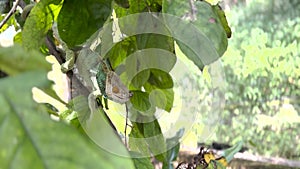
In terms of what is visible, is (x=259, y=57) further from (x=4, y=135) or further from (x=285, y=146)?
(x=4, y=135)

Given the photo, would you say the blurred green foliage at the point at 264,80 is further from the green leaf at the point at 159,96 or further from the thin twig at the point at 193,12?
the thin twig at the point at 193,12

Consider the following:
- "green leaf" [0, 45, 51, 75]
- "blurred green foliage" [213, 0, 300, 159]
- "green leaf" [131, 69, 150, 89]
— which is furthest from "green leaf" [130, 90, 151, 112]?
"blurred green foliage" [213, 0, 300, 159]

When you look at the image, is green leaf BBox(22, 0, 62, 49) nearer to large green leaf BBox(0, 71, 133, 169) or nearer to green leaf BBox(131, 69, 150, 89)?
green leaf BBox(131, 69, 150, 89)

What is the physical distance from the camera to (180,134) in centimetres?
65

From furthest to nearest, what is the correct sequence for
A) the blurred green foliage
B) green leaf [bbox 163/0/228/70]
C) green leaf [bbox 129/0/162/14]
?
the blurred green foliage < green leaf [bbox 129/0/162/14] < green leaf [bbox 163/0/228/70]

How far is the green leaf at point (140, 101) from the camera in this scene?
524 mm

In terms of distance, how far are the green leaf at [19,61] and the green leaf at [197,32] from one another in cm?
25

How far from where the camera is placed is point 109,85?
0.46m

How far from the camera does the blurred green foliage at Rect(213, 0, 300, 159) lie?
313cm

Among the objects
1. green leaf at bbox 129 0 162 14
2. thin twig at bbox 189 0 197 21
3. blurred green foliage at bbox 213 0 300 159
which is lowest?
blurred green foliage at bbox 213 0 300 159

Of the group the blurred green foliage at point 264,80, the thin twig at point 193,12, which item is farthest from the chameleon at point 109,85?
the blurred green foliage at point 264,80

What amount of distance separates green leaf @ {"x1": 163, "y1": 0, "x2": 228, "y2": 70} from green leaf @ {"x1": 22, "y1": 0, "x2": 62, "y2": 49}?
0.36 ft

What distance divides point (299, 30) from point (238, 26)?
0.41 meters

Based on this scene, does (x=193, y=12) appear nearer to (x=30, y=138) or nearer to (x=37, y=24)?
(x=37, y=24)
